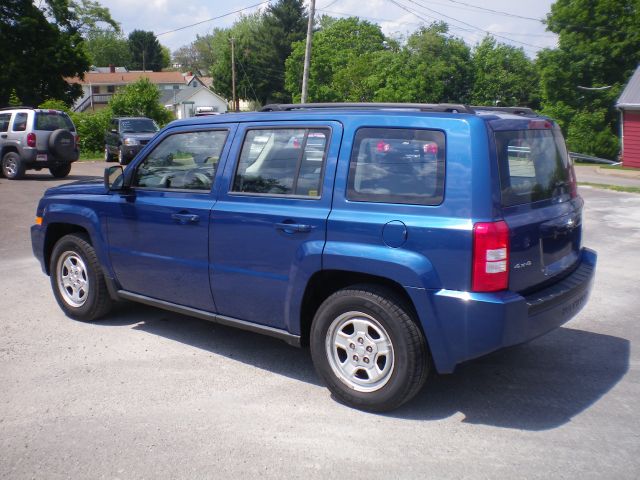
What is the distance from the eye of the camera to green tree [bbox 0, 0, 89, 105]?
38344 mm

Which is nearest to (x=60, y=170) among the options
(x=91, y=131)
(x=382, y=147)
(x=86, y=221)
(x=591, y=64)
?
(x=91, y=131)

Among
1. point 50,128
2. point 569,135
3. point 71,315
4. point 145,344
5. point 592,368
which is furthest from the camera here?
point 569,135

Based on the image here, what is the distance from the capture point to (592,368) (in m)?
5.17

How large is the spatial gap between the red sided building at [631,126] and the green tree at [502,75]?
17161mm

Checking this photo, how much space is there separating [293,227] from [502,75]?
4791 centimetres

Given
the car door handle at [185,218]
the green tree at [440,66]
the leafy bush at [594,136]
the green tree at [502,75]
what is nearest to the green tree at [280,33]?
the green tree at [440,66]

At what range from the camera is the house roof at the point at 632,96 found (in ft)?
99.1

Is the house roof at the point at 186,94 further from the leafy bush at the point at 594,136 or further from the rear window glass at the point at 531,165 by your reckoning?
the rear window glass at the point at 531,165

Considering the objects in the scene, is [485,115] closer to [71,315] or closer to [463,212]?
[463,212]

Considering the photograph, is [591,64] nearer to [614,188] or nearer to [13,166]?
[614,188]

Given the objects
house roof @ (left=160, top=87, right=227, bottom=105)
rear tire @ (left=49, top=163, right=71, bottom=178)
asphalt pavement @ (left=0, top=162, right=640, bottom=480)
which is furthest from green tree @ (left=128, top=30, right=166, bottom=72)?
asphalt pavement @ (left=0, top=162, right=640, bottom=480)

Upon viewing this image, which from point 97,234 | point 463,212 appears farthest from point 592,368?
point 97,234

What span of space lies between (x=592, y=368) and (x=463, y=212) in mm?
2061

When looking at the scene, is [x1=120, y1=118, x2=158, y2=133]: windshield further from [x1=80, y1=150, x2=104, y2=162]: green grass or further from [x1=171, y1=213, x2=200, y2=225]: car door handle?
[x1=171, y1=213, x2=200, y2=225]: car door handle
